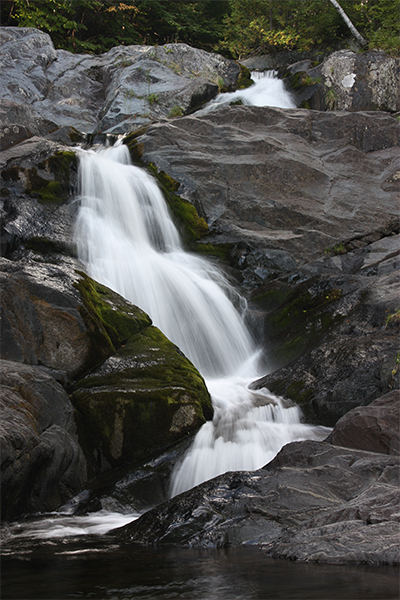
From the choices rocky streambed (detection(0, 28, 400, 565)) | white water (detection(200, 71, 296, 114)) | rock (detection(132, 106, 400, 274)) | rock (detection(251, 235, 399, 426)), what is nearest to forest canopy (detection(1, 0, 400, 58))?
white water (detection(200, 71, 296, 114))

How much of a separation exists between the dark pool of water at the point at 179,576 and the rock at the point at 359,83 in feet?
48.4

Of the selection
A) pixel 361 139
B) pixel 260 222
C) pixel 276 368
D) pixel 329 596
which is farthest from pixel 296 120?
pixel 329 596

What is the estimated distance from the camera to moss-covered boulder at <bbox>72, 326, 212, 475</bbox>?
5336mm

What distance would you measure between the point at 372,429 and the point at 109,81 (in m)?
15.8

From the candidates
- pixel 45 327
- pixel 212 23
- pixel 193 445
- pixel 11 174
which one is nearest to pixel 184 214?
pixel 11 174

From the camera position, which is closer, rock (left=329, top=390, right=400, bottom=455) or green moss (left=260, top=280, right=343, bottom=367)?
rock (left=329, top=390, right=400, bottom=455)

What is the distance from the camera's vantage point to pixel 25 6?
18.1m

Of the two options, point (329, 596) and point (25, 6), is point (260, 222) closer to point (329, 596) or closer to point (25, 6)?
point (329, 596)

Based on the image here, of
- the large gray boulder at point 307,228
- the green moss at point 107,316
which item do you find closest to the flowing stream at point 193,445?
the large gray boulder at point 307,228

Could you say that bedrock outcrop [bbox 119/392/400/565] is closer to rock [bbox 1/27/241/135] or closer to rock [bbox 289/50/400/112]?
rock [bbox 1/27/241/135]

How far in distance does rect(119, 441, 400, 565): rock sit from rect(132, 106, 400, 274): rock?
6.05 metres

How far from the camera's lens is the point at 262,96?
16062mm

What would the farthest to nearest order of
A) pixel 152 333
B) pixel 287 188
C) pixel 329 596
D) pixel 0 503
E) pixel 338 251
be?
pixel 287 188 < pixel 338 251 < pixel 152 333 < pixel 0 503 < pixel 329 596

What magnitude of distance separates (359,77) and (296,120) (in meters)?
3.27
